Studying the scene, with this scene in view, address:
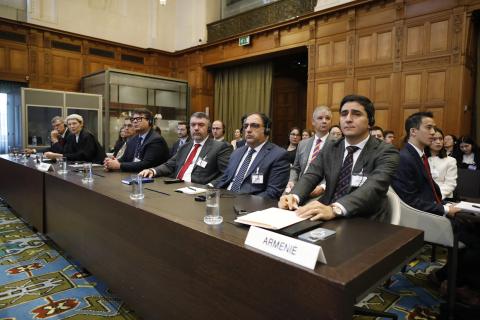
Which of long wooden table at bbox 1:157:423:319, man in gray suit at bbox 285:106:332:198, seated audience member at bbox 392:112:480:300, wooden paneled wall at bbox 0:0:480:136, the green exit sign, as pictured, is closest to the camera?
long wooden table at bbox 1:157:423:319

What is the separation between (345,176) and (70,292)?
2.02 meters

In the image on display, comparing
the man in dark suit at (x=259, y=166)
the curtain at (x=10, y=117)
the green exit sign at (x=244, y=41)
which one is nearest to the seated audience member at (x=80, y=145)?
the man in dark suit at (x=259, y=166)

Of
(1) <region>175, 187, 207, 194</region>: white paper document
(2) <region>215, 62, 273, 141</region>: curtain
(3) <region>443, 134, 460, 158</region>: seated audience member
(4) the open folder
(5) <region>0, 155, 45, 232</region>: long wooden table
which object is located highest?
(2) <region>215, 62, 273, 141</region>: curtain

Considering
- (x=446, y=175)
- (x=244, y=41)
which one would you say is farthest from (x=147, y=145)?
(x=244, y=41)

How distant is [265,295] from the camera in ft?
3.52

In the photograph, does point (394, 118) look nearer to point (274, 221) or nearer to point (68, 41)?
point (274, 221)

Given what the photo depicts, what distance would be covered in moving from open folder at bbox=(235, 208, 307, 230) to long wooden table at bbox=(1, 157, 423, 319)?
0.23 feet

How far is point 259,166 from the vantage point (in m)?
2.52

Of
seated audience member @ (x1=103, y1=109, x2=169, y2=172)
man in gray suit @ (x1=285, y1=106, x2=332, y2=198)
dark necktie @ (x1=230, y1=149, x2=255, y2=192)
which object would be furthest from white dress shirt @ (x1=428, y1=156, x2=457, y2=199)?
seated audience member @ (x1=103, y1=109, x2=169, y2=172)

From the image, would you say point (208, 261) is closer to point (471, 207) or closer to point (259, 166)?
point (259, 166)

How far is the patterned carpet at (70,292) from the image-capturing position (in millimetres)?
2041

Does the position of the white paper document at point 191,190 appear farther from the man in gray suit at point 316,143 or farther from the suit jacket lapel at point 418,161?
the suit jacket lapel at point 418,161

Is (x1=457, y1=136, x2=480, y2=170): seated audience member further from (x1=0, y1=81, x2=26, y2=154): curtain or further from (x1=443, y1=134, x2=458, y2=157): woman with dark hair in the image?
(x1=0, y1=81, x2=26, y2=154): curtain

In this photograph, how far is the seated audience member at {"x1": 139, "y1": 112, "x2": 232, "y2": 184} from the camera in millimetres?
3080
